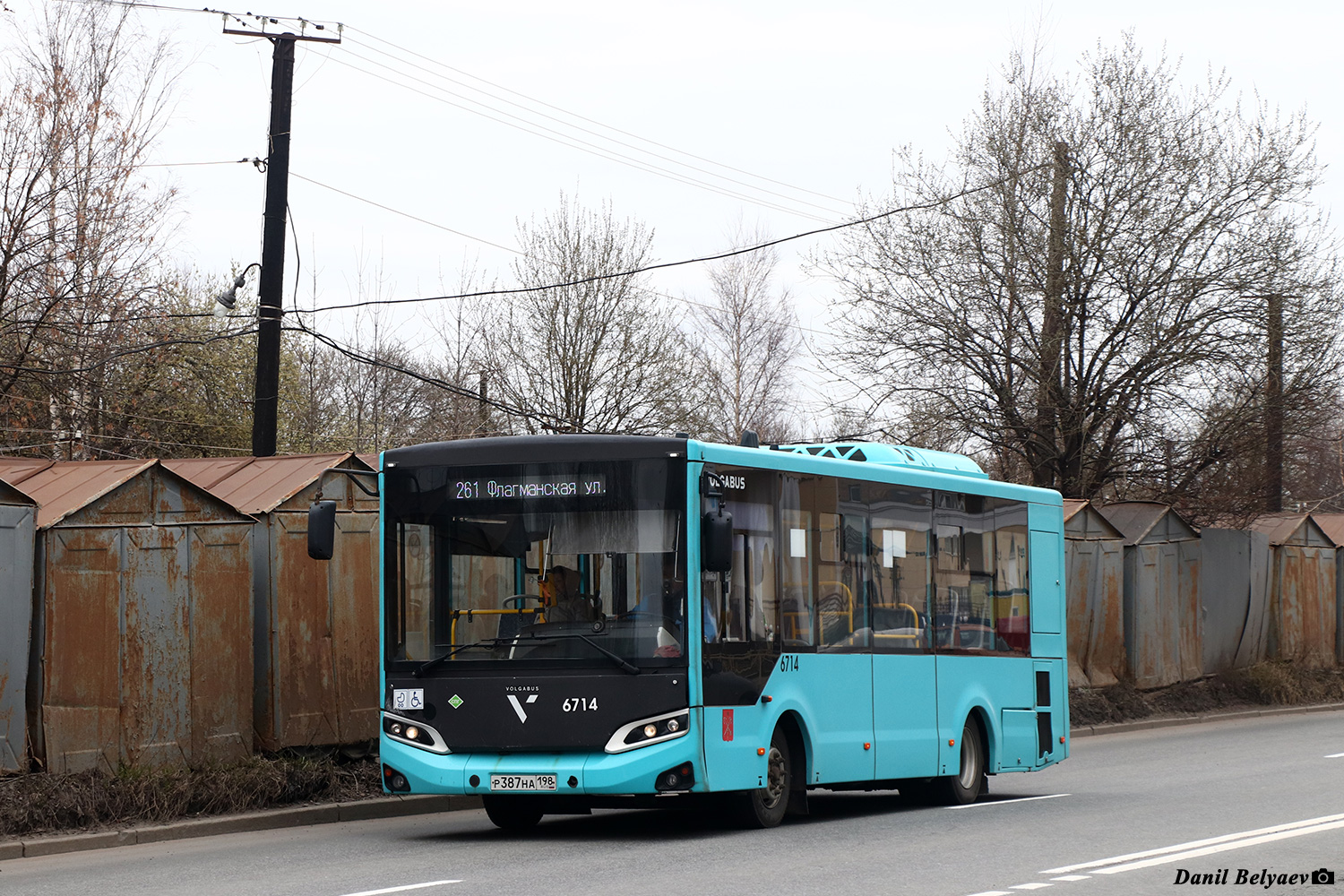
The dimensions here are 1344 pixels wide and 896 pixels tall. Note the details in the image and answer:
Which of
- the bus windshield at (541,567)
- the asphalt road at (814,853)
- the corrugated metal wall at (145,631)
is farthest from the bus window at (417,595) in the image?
the corrugated metal wall at (145,631)

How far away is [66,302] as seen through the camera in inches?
903

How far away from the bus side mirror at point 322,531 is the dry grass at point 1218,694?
52.9ft

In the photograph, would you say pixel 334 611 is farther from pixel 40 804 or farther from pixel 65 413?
pixel 65 413

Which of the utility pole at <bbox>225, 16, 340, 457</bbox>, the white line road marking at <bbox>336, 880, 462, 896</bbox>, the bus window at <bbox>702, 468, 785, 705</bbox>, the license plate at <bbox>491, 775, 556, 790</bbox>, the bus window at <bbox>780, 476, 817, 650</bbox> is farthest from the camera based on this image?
the utility pole at <bbox>225, 16, 340, 457</bbox>

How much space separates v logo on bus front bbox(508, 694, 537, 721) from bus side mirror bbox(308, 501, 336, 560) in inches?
62.4

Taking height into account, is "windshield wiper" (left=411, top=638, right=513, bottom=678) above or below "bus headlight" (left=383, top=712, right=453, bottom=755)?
above

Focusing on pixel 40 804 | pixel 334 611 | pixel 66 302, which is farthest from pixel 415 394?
pixel 40 804

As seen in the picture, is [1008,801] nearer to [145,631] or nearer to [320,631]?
[320,631]

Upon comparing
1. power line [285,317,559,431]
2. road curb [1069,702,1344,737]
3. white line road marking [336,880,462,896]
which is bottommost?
road curb [1069,702,1344,737]

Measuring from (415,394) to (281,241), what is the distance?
88.2 feet

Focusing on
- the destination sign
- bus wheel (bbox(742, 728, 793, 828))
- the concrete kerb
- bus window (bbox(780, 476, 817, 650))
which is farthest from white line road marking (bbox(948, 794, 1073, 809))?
the destination sign

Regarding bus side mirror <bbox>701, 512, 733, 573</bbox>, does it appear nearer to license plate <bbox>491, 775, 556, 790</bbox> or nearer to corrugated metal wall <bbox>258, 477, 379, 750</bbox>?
license plate <bbox>491, 775, 556, 790</bbox>

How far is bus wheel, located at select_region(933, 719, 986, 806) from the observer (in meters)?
14.0

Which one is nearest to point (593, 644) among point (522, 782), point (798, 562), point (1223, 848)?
point (522, 782)
